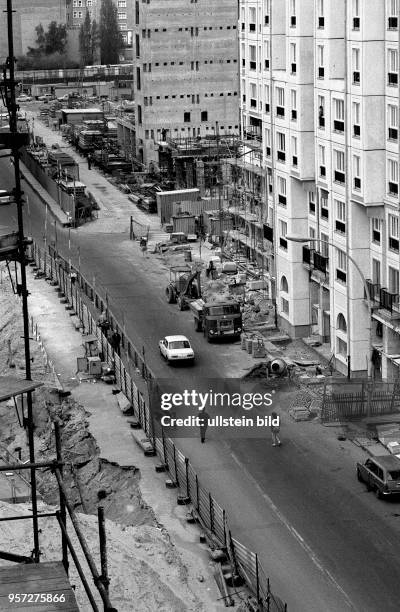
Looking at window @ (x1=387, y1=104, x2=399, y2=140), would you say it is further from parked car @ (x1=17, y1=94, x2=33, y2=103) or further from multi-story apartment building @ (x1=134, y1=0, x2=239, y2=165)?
parked car @ (x1=17, y1=94, x2=33, y2=103)

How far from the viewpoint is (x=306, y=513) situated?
43.9m

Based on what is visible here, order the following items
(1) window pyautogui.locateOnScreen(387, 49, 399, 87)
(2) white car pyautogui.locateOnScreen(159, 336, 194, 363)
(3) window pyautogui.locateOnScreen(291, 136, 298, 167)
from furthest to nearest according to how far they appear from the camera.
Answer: (3) window pyautogui.locateOnScreen(291, 136, 298, 167), (2) white car pyautogui.locateOnScreen(159, 336, 194, 363), (1) window pyautogui.locateOnScreen(387, 49, 399, 87)

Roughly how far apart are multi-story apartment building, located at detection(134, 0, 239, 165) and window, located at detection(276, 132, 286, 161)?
54051 millimetres

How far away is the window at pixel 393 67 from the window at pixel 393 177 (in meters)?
2.77

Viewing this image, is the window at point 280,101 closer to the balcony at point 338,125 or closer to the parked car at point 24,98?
the balcony at point 338,125

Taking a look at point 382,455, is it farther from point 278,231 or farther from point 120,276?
point 120,276

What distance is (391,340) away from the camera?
5519cm

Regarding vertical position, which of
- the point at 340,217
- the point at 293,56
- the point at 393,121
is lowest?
the point at 340,217

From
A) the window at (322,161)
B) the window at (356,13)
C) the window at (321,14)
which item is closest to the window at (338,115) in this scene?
the window at (322,161)

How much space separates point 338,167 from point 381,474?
17.0 metres

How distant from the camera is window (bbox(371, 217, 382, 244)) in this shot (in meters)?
56.1

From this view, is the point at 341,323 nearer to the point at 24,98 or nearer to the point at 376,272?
the point at 376,272

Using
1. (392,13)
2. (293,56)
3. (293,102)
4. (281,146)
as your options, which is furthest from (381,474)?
(281,146)

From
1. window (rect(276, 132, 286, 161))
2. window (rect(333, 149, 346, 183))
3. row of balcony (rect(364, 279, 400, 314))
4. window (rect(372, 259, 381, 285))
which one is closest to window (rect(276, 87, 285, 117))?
window (rect(276, 132, 286, 161))
